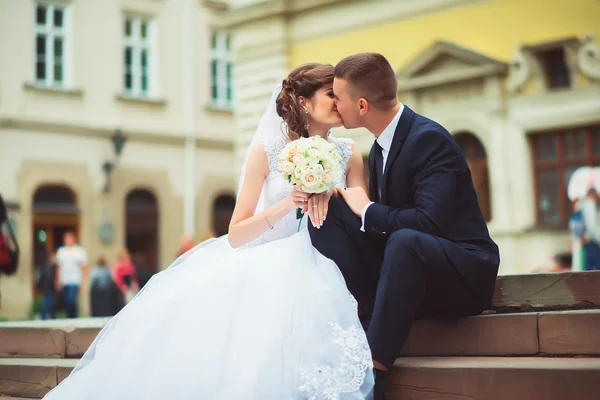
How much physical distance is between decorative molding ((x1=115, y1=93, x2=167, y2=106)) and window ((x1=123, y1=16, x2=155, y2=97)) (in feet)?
0.82

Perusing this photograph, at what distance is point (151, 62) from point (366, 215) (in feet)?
63.8

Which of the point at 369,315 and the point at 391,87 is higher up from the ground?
the point at 391,87

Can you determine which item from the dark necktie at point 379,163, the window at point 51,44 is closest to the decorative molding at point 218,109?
the window at point 51,44

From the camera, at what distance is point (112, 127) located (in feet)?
69.3

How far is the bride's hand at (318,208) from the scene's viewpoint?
3830 millimetres

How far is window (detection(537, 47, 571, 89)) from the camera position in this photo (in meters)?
12.8

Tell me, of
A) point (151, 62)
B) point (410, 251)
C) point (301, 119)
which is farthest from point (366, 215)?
point (151, 62)

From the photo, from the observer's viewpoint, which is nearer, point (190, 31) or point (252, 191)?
point (252, 191)

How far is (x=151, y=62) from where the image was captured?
2239 centimetres

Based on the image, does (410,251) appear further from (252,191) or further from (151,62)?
(151,62)

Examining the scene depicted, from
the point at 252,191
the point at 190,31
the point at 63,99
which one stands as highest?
the point at 190,31

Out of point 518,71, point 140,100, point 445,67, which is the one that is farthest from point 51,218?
point 518,71

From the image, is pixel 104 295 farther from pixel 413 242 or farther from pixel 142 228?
pixel 413 242

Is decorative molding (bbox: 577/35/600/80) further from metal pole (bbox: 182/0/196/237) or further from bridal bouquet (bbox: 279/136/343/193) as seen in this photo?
metal pole (bbox: 182/0/196/237)
